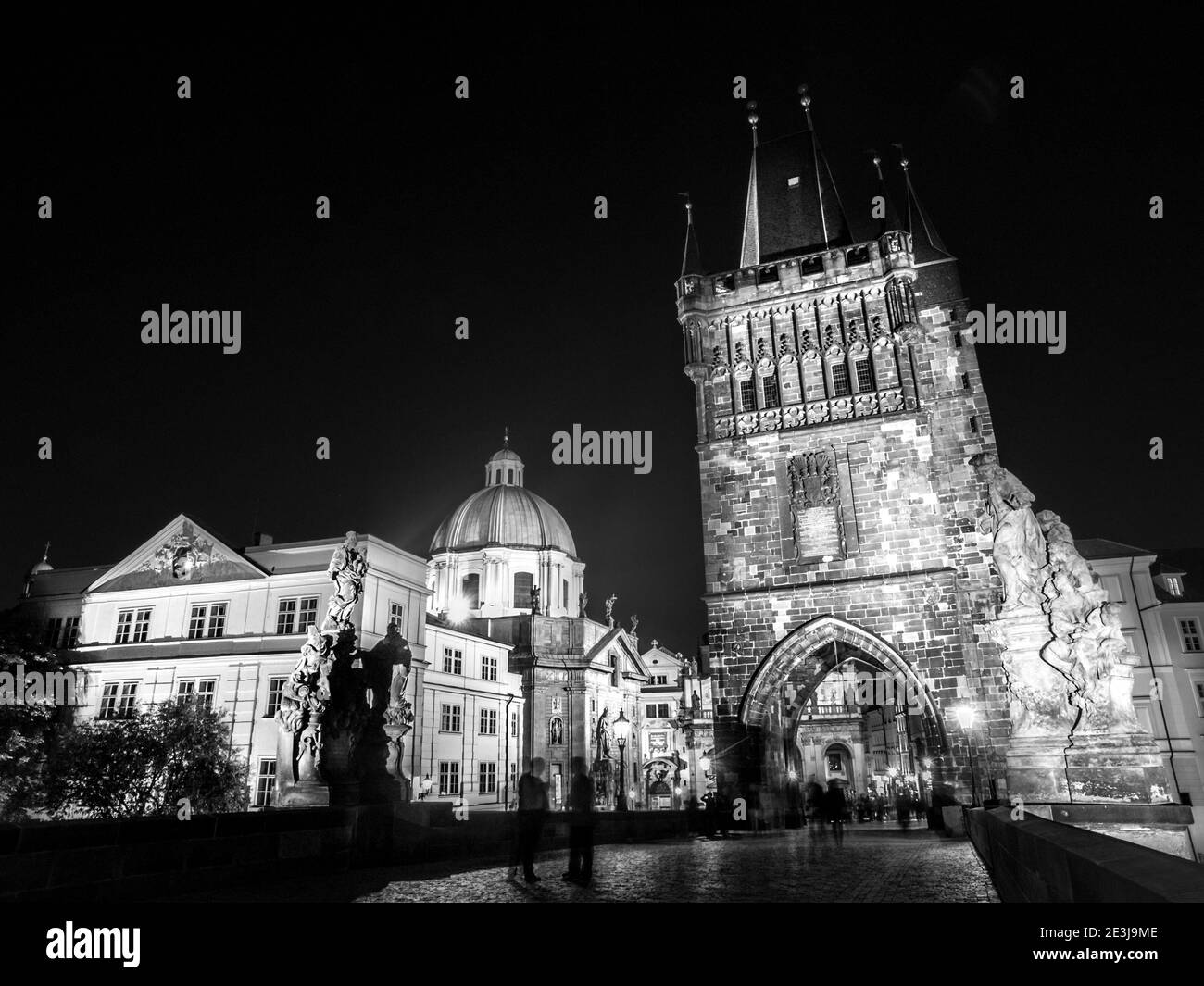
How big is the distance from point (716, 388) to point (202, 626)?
26567 millimetres

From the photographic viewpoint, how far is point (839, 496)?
1113 inches

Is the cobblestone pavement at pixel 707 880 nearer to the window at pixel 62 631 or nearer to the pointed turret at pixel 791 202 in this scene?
the pointed turret at pixel 791 202

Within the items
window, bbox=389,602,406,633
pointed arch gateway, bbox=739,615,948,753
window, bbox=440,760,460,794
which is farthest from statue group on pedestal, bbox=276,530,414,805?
window, bbox=440,760,460,794

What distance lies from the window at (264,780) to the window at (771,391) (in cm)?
2522

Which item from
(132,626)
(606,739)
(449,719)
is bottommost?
(606,739)

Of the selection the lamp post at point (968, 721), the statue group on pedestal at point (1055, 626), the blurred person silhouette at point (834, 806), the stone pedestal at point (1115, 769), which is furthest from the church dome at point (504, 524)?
the stone pedestal at point (1115, 769)

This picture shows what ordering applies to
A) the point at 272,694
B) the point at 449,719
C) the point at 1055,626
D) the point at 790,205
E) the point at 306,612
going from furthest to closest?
the point at 449,719, the point at 306,612, the point at 790,205, the point at 272,694, the point at 1055,626

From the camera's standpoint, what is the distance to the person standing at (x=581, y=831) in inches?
416

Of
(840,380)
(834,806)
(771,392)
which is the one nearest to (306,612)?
(771,392)

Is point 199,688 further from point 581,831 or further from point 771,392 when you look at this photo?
point 581,831

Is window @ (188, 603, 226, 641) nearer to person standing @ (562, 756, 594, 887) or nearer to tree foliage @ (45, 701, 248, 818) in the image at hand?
tree foliage @ (45, 701, 248, 818)

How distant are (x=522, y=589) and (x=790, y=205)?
3601 cm
